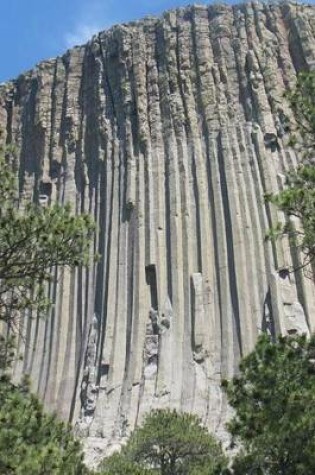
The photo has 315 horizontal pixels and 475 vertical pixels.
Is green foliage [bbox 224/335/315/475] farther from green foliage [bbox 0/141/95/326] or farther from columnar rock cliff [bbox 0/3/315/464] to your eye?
columnar rock cliff [bbox 0/3/315/464]

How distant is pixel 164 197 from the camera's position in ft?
120

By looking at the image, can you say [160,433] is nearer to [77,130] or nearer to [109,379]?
[109,379]

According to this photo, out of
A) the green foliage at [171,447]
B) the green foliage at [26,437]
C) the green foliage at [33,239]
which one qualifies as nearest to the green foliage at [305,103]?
the green foliage at [33,239]

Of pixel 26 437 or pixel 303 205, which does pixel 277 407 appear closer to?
pixel 303 205

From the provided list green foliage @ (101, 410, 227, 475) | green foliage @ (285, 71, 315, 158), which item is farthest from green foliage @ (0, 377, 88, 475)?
green foliage @ (101, 410, 227, 475)

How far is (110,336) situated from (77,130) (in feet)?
44.3

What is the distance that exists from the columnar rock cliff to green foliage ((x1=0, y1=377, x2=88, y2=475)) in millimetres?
18398

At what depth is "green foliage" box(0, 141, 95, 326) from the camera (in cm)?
1295

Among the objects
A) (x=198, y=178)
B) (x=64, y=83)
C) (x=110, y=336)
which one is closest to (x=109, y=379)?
(x=110, y=336)

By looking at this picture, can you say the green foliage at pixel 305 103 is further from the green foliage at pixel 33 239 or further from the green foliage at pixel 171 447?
the green foliage at pixel 171 447

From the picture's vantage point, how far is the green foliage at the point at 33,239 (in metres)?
13.0

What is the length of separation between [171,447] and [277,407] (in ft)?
46.1

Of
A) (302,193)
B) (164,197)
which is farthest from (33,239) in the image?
(164,197)

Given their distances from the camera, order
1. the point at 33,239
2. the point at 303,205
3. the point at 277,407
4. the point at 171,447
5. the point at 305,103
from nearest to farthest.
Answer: the point at 277,407
the point at 303,205
the point at 33,239
the point at 305,103
the point at 171,447
